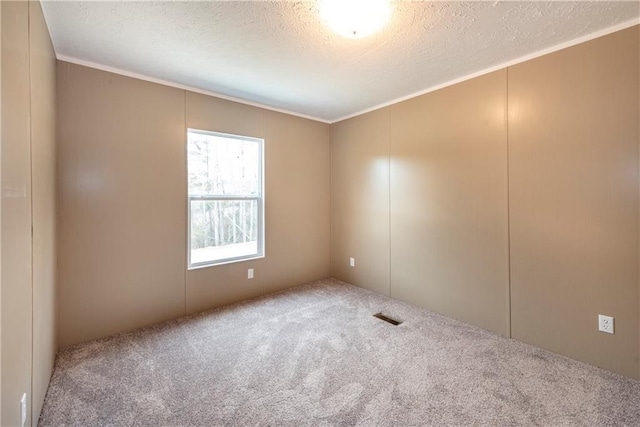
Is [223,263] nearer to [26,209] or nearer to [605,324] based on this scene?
[26,209]

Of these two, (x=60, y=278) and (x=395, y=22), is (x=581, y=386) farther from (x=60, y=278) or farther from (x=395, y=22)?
(x=60, y=278)

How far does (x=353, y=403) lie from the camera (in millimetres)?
1736

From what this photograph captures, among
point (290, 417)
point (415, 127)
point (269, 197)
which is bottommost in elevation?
point (290, 417)

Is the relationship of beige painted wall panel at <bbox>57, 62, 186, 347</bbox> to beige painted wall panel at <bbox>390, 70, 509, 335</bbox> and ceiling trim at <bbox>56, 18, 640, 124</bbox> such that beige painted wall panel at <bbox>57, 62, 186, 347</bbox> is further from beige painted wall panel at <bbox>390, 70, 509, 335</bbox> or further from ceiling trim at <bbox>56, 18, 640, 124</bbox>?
beige painted wall panel at <bbox>390, 70, 509, 335</bbox>

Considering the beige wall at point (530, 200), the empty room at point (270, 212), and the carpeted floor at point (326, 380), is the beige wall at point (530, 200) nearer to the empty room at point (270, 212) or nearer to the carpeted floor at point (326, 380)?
the empty room at point (270, 212)

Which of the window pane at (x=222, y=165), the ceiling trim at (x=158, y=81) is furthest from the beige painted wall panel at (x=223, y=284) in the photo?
the ceiling trim at (x=158, y=81)

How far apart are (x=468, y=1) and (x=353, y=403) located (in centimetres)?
252

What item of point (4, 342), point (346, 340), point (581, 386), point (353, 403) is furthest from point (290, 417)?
point (581, 386)

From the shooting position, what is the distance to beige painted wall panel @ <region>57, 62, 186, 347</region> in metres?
2.38

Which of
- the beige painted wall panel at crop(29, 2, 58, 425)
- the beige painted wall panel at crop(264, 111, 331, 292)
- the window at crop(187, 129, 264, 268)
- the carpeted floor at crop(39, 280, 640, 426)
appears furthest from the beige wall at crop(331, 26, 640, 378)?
the beige painted wall panel at crop(29, 2, 58, 425)

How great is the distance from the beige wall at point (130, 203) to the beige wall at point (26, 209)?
1.21ft

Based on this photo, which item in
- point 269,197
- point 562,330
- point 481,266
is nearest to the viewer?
point 562,330

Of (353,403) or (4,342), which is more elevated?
(4,342)

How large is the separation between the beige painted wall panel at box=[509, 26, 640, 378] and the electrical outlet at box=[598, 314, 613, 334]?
0.10ft
